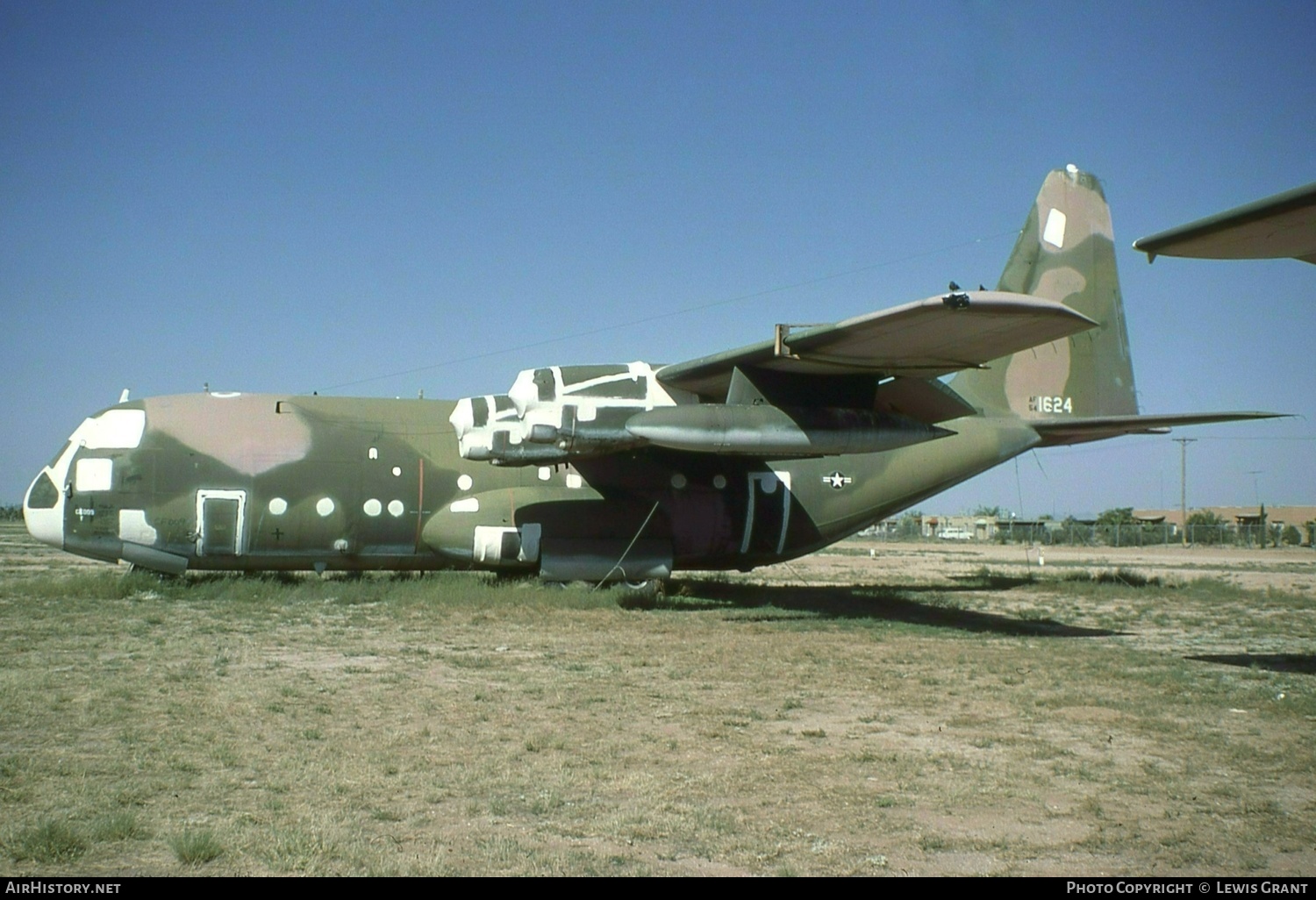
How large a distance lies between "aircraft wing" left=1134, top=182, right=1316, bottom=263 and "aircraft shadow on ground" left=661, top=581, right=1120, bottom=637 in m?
8.05

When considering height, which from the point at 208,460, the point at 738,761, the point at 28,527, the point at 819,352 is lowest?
the point at 738,761

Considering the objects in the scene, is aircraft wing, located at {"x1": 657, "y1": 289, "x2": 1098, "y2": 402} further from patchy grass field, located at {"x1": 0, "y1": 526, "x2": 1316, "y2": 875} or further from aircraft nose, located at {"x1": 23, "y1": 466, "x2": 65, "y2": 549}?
aircraft nose, located at {"x1": 23, "y1": 466, "x2": 65, "y2": 549}

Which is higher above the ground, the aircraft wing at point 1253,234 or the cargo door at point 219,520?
the aircraft wing at point 1253,234

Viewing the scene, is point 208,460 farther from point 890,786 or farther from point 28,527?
point 890,786

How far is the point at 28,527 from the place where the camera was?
16.0 m

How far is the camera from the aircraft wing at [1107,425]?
16091mm

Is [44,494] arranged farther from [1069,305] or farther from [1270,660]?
[1069,305]

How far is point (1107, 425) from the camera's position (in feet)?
57.9

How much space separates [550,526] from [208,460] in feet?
18.4

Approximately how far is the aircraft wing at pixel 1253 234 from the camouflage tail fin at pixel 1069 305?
39.1 feet

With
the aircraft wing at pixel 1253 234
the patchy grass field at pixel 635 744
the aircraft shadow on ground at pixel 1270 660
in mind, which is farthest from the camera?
the aircraft shadow on ground at pixel 1270 660

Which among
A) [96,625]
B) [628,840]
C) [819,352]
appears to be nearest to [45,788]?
[628,840]

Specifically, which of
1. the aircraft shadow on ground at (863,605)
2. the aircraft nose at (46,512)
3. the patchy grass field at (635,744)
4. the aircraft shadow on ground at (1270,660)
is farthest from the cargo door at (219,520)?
the aircraft shadow on ground at (1270,660)

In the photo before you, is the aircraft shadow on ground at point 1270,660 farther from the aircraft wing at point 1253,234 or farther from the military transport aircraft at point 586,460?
the aircraft wing at point 1253,234
